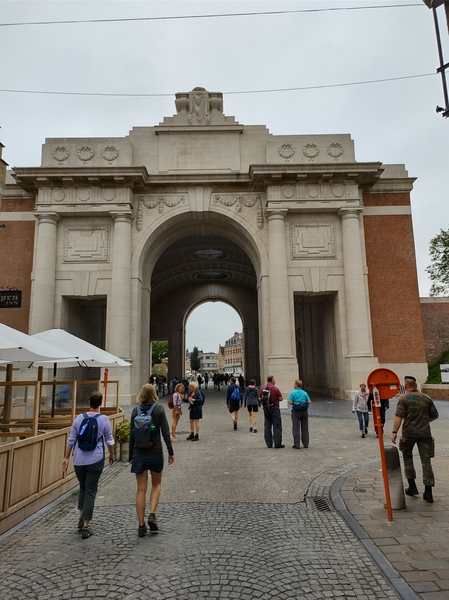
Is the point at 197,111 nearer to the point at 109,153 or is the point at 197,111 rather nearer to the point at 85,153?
the point at 109,153

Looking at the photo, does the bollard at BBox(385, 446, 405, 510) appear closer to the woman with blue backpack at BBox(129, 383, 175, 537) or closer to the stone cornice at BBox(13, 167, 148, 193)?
the woman with blue backpack at BBox(129, 383, 175, 537)

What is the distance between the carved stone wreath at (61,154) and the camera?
23.8 m

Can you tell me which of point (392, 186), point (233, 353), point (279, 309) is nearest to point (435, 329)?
point (392, 186)

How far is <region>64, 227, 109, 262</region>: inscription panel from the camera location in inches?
931

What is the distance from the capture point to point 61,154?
939 inches

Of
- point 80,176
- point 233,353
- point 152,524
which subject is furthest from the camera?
Result: point 233,353

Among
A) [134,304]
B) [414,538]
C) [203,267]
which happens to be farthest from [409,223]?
[414,538]

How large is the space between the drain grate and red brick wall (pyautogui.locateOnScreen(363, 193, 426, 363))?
18067 mm

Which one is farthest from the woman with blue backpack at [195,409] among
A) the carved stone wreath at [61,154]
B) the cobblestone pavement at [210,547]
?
the carved stone wreath at [61,154]

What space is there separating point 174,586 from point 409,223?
24.4 metres

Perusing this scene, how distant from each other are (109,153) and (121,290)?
808cm

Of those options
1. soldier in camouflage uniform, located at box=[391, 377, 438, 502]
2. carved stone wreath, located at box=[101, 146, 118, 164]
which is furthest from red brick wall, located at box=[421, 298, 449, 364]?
soldier in camouflage uniform, located at box=[391, 377, 438, 502]

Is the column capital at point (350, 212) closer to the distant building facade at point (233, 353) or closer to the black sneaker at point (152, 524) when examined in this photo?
the black sneaker at point (152, 524)

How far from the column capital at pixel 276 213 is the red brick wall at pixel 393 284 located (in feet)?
16.3
